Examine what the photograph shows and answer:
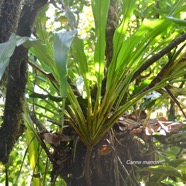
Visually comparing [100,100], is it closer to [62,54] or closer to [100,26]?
[100,26]

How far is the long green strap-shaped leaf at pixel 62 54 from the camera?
1.50 feet

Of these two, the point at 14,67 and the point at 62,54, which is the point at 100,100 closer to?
the point at 14,67

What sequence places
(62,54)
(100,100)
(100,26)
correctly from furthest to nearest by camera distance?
(100,100) < (100,26) < (62,54)

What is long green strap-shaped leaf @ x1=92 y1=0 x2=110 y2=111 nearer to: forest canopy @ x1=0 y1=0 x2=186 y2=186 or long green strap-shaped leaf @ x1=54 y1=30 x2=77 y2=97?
forest canopy @ x1=0 y1=0 x2=186 y2=186

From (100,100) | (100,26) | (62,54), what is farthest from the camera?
(100,100)

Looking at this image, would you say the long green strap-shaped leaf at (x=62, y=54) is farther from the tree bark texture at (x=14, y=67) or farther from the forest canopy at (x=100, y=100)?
the tree bark texture at (x=14, y=67)

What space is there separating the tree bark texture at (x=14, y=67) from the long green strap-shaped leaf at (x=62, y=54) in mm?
239

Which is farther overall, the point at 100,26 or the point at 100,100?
the point at 100,100

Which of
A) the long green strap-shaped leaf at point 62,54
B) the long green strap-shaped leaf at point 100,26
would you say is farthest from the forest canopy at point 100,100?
the long green strap-shaped leaf at point 62,54

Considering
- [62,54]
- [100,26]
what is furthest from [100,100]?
[62,54]

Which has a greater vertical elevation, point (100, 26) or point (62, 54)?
point (100, 26)

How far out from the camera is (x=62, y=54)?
48 cm

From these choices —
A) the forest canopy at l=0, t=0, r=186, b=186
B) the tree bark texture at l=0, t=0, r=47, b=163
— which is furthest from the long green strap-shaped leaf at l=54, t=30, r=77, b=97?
the tree bark texture at l=0, t=0, r=47, b=163

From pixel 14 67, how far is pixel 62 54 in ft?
1.01
